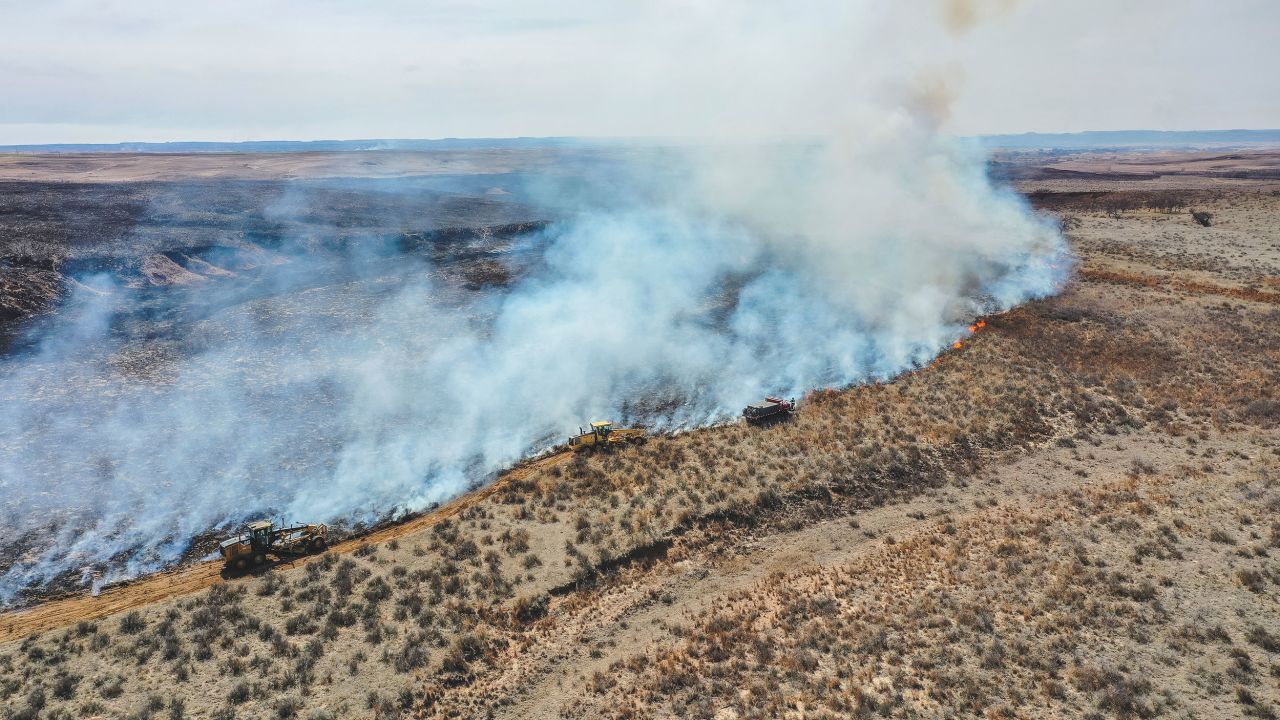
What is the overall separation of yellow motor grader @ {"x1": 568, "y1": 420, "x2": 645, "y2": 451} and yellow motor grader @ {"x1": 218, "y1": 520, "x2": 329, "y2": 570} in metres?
11.8

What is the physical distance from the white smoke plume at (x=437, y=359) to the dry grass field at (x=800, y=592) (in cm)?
547

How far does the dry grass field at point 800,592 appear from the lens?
17297mm

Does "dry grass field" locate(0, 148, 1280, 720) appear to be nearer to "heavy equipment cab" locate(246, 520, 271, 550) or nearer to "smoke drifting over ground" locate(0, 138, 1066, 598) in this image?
"heavy equipment cab" locate(246, 520, 271, 550)

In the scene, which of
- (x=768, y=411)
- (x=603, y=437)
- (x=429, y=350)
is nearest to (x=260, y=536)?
(x=603, y=437)

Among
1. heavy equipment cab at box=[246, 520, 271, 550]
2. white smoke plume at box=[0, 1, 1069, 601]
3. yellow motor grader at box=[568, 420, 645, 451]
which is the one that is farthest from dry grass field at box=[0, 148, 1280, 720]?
white smoke plume at box=[0, 1, 1069, 601]

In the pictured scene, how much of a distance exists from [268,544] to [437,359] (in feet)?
71.8

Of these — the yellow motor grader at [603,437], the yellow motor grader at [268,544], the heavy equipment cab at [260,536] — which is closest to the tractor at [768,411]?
the yellow motor grader at [603,437]

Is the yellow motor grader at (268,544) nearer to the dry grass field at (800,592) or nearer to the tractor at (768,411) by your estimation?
the dry grass field at (800,592)

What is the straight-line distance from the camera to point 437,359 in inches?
1773

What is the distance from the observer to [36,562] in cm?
2494

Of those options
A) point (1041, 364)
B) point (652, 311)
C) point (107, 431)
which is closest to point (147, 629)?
point (107, 431)

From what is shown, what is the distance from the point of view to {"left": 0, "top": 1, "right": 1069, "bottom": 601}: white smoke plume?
1176 inches

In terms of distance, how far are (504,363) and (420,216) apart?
205 feet

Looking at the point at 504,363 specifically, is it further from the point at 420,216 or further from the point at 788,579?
the point at 420,216
